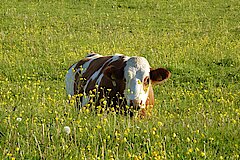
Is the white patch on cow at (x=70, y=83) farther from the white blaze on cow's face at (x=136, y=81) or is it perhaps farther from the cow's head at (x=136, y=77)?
the white blaze on cow's face at (x=136, y=81)

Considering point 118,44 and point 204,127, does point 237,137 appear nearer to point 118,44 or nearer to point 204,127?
point 204,127

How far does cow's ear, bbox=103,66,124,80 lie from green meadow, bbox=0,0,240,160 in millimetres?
869

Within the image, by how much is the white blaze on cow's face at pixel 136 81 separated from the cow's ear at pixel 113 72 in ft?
0.29

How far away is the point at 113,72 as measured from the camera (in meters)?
8.10

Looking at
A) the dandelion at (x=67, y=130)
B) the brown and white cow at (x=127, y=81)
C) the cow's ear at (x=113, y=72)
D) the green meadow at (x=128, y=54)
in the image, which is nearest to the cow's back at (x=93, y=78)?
the brown and white cow at (x=127, y=81)

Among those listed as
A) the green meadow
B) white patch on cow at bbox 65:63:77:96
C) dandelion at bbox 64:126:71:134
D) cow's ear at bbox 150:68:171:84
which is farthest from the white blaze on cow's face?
dandelion at bbox 64:126:71:134

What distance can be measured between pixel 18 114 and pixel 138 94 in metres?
2.06

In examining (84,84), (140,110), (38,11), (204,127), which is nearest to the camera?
(204,127)

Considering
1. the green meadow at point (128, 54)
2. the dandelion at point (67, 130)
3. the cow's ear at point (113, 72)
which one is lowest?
the green meadow at point (128, 54)

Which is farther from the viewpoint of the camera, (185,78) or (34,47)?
(34,47)

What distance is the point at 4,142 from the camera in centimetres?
522

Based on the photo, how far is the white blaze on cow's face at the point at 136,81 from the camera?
764 centimetres

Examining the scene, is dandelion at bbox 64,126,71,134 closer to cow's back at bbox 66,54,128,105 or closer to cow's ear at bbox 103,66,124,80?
cow's back at bbox 66,54,128,105

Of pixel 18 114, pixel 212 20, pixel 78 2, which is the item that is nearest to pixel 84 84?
pixel 18 114
